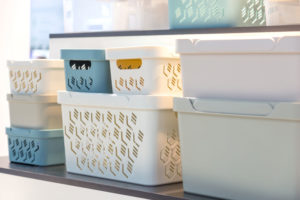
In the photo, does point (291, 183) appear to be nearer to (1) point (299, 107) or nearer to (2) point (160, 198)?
(1) point (299, 107)

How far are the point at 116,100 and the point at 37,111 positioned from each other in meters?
0.45

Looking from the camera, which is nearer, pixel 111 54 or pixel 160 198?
pixel 160 198

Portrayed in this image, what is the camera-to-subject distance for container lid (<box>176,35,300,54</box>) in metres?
1.29

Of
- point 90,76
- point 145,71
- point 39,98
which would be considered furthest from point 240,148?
point 39,98

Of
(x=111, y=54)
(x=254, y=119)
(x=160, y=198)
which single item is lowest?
(x=160, y=198)

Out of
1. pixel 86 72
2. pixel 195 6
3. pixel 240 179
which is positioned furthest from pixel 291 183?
pixel 86 72

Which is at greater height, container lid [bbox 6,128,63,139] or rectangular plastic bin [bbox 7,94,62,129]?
rectangular plastic bin [bbox 7,94,62,129]

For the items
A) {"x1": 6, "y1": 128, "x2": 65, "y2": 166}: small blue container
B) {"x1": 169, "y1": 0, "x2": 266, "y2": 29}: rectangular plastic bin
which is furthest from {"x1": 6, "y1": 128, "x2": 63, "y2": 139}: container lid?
{"x1": 169, "y1": 0, "x2": 266, "y2": 29}: rectangular plastic bin

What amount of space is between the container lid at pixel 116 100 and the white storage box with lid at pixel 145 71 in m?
0.03

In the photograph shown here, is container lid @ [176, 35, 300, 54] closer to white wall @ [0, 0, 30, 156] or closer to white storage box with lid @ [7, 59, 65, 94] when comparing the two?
white storage box with lid @ [7, 59, 65, 94]

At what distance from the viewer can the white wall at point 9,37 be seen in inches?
108

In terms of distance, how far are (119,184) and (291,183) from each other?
1.89 feet

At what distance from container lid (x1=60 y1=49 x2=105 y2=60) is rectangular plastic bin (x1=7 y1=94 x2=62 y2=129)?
0.22 metres

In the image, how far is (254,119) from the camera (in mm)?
1365
